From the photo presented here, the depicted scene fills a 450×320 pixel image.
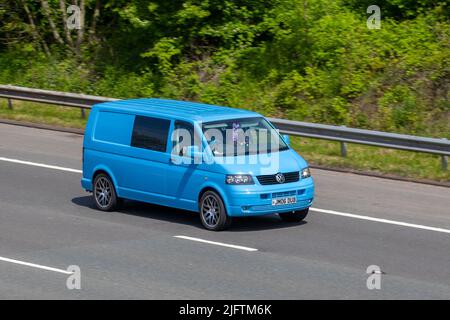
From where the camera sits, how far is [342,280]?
12.3 metres

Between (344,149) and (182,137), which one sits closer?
(182,137)

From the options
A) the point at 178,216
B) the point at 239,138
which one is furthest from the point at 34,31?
the point at 239,138

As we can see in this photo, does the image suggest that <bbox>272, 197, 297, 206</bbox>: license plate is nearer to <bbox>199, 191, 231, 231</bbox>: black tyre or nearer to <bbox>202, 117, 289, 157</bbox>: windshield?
<bbox>199, 191, 231, 231</bbox>: black tyre

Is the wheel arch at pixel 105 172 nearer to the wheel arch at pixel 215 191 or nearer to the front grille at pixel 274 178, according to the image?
the wheel arch at pixel 215 191

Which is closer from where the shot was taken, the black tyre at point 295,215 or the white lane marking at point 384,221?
the white lane marking at point 384,221

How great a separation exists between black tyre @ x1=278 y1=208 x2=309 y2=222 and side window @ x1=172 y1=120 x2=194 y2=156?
72.2 inches

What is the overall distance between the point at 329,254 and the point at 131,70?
49.4 feet

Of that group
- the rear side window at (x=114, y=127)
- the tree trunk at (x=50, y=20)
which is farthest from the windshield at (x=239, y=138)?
the tree trunk at (x=50, y=20)

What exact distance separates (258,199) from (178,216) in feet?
6.32

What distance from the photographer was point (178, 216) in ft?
53.2

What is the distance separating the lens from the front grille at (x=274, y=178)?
1488cm

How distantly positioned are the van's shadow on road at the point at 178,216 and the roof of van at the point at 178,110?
164 centimetres

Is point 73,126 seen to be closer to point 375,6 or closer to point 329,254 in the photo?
point 375,6

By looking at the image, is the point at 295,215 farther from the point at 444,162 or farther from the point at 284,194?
the point at 444,162
